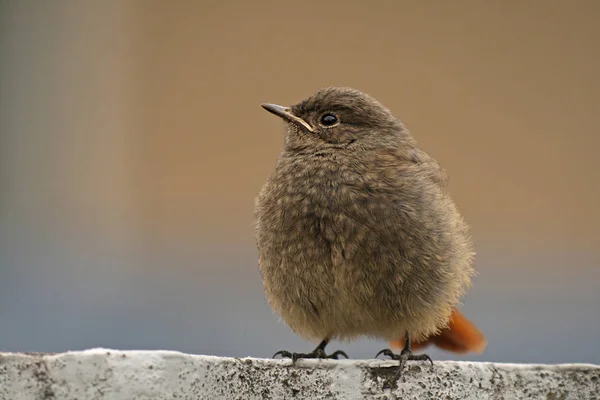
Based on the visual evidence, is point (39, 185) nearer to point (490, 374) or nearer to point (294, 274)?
point (294, 274)

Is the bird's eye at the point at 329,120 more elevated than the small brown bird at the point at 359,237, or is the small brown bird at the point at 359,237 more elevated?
the bird's eye at the point at 329,120

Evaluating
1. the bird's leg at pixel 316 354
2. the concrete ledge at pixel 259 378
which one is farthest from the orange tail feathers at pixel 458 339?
the concrete ledge at pixel 259 378

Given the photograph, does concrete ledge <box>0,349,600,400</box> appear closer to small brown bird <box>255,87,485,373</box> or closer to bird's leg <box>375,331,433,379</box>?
bird's leg <box>375,331,433,379</box>

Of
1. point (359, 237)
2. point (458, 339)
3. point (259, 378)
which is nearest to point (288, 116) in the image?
point (359, 237)

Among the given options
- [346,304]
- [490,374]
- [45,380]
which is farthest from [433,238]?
[45,380]

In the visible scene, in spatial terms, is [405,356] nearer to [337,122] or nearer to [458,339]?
[458,339]

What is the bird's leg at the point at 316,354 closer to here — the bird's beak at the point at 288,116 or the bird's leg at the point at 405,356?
the bird's leg at the point at 405,356
